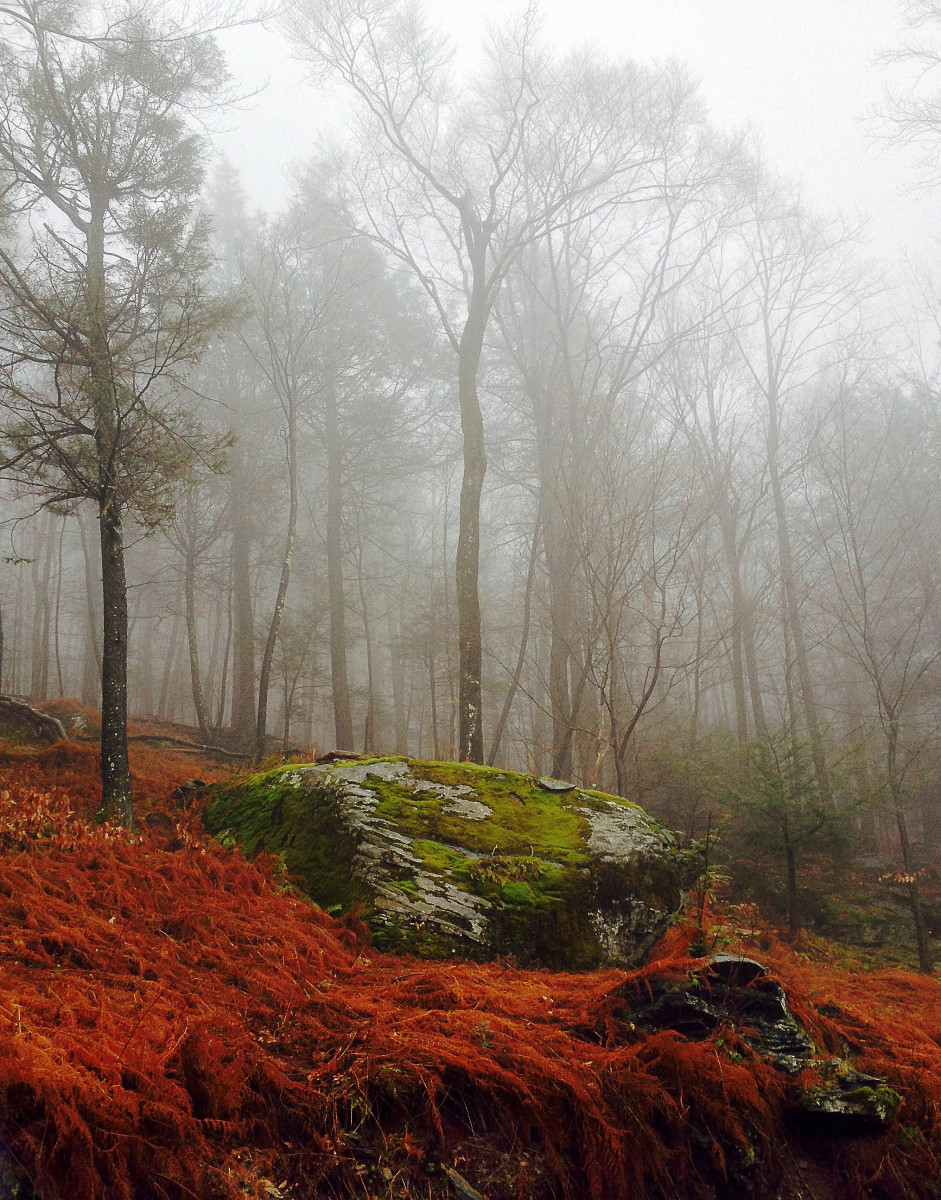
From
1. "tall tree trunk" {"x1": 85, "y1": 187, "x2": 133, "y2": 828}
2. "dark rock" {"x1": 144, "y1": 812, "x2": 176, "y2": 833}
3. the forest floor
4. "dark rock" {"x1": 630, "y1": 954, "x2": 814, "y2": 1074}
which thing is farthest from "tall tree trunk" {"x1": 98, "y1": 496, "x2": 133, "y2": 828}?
"dark rock" {"x1": 630, "y1": 954, "x2": 814, "y2": 1074}

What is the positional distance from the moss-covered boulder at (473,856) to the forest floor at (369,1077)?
0.37 metres

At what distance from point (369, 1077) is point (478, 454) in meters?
8.35

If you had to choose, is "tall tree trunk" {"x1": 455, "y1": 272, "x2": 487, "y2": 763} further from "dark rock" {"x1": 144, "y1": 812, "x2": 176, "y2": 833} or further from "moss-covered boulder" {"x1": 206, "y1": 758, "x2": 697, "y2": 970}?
"dark rock" {"x1": 144, "y1": 812, "x2": 176, "y2": 833}

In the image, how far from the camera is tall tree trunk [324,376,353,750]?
14.9m

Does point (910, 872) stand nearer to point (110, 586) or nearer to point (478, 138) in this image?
point (110, 586)

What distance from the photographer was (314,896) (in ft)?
14.1

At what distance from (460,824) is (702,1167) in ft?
8.23

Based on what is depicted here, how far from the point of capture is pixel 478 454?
31.9 feet

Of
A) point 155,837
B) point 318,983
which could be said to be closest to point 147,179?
point 155,837

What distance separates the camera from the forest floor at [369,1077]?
1941 mm

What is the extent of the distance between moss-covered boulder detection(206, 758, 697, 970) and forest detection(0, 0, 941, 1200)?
331mm

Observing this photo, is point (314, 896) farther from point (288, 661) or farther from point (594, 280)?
point (594, 280)

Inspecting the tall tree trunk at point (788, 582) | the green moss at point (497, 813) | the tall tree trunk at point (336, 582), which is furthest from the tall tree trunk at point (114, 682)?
the tall tree trunk at point (788, 582)

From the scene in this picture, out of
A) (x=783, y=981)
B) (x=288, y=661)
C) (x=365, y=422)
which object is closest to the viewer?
(x=783, y=981)
